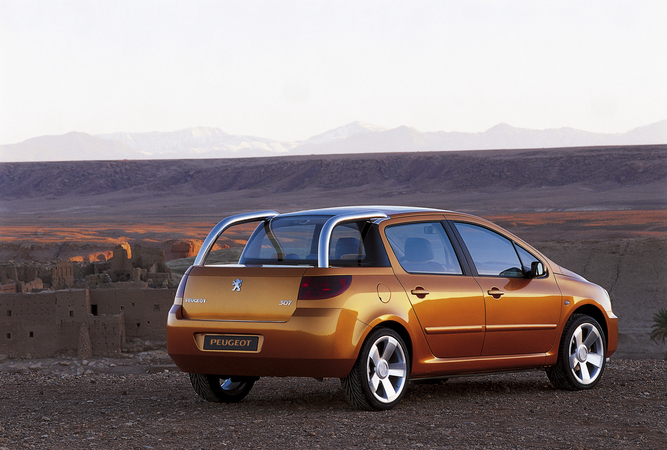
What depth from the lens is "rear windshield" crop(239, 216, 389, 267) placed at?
6.79 metres

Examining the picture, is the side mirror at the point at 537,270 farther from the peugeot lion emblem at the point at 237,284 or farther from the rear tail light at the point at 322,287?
the peugeot lion emblem at the point at 237,284

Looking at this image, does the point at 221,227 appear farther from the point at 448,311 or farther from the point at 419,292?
the point at 448,311

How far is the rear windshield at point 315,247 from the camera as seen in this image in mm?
6789

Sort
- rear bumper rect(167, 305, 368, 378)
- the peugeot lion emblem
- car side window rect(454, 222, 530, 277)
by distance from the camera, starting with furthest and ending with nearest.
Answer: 1. car side window rect(454, 222, 530, 277)
2. the peugeot lion emblem
3. rear bumper rect(167, 305, 368, 378)

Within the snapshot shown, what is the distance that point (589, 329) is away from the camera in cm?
821

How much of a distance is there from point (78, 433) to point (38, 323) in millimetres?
26829

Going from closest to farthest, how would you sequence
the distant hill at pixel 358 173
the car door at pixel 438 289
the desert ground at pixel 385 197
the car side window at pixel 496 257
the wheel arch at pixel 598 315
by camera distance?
the car door at pixel 438 289, the car side window at pixel 496 257, the wheel arch at pixel 598 315, the desert ground at pixel 385 197, the distant hill at pixel 358 173

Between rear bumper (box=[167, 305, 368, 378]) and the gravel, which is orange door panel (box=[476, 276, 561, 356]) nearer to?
the gravel

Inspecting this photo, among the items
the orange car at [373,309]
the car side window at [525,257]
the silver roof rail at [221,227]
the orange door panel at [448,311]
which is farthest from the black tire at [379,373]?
the car side window at [525,257]

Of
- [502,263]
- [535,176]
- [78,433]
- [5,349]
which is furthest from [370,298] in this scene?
[535,176]

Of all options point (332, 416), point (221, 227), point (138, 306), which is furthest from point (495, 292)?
point (138, 306)

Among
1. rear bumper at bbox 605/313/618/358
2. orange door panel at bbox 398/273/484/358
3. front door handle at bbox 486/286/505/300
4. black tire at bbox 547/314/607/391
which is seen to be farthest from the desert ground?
orange door panel at bbox 398/273/484/358

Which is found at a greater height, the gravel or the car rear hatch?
the car rear hatch

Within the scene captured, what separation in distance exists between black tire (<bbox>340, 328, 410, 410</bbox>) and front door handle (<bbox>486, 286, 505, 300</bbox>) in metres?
1.04
